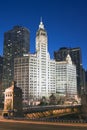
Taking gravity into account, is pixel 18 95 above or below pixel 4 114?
above

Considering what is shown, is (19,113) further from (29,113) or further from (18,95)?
(29,113)

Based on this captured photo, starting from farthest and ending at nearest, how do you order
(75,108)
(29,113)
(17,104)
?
(75,108) → (29,113) → (17,104)

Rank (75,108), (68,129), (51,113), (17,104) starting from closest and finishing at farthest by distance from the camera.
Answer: (68,129) → (17,104) → (51,113) → (75,108)

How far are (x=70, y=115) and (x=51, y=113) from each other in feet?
102

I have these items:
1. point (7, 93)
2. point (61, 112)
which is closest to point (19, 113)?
point (7, 93)

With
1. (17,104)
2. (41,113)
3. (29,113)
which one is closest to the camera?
(17,104)

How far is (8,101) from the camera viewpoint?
94.6 m

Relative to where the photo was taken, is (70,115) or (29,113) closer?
(29,113)

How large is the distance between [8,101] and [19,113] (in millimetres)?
6512

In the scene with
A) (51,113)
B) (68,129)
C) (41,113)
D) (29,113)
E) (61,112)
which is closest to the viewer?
(68,129)

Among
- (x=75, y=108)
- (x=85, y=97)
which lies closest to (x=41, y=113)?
(x=85, y=97)

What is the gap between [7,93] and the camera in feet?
317

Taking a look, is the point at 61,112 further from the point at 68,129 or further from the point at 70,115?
the point at 68,129

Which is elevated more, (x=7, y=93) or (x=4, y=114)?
(x=7, y=93)
